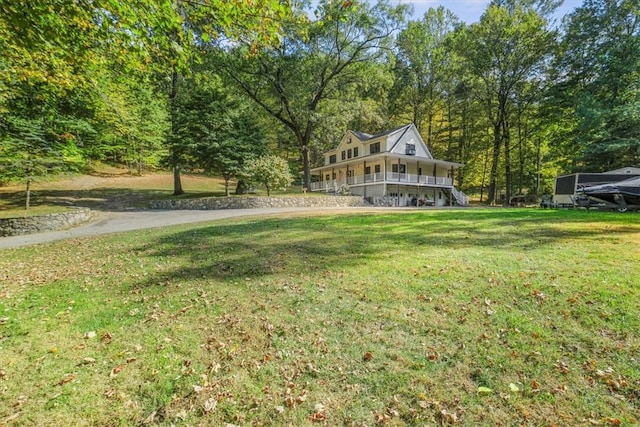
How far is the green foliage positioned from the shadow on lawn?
35.8ft

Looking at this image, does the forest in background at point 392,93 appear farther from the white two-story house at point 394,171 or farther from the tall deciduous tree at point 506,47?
the white two-story house at point 394,171

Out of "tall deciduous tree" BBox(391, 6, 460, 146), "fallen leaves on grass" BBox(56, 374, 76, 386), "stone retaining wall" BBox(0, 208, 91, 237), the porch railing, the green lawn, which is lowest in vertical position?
"fallen leaves on grass" BBox(56, 374, 76, 386)

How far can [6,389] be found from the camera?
9.37 ft

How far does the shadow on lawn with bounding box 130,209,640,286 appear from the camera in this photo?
615 cm

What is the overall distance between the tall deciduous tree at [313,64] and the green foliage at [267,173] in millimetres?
6728

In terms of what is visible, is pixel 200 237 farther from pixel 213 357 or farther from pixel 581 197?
pixel 581 197

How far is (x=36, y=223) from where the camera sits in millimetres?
12766

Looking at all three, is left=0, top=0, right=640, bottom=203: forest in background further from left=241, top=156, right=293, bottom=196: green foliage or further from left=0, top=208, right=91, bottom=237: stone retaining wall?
left=0, top=208, right=91, bottom=237: stone retaining wall

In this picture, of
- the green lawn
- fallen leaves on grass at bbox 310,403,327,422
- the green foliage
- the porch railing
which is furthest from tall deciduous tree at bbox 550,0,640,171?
fallen leaves on grass at bbox 310,403,327,422

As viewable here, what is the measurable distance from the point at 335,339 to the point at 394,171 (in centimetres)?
2832

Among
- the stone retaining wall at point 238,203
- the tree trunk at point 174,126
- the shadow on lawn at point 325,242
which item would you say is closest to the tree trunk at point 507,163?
the stone retaining wall at point 238,203

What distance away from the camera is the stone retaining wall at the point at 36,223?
40.2 feet

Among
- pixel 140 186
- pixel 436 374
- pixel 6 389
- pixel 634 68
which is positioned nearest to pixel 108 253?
pixel 6 389

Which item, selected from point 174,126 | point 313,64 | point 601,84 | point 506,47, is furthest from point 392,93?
point 174,126
